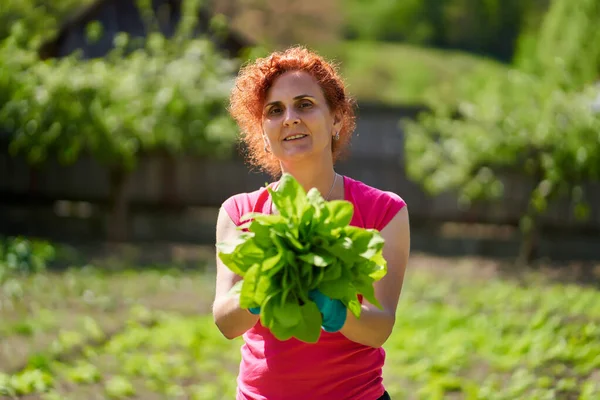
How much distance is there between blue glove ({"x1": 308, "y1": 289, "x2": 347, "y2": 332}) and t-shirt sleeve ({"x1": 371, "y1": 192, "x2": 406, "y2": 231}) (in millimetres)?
412

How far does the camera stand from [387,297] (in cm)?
222

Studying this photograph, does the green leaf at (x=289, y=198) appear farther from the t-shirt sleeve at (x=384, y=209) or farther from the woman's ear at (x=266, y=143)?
the woman's ear at (x=266, y=143)

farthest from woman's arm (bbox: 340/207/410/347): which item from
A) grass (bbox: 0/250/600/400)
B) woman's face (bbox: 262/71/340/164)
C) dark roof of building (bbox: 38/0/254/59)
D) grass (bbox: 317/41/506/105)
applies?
grass (bbox: 317/41/506/105)

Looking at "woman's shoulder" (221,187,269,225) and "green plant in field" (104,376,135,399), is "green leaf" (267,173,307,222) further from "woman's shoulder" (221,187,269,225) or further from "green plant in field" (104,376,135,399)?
"green plant in field" (104,376,135,399)

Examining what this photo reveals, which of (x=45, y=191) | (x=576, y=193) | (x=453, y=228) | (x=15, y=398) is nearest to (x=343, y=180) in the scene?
(x=15, y=398)

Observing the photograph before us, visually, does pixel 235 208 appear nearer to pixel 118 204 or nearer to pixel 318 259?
pixel 318 259

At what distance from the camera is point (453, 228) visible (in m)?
13.5

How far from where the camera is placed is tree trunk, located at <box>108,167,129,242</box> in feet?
40.6

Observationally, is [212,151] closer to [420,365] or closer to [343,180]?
[420,365]

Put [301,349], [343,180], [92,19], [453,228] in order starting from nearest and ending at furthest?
1. [301,349]
2. [343,180]
3. [453,228]
4. [92,19]

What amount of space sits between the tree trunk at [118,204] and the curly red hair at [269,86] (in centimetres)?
991

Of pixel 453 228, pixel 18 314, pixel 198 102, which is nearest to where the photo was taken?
pixel 18 314

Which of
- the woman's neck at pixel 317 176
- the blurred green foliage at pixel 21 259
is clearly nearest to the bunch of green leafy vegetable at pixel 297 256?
the woman's neck at pixel 317 176

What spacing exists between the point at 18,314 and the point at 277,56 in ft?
17.8
